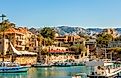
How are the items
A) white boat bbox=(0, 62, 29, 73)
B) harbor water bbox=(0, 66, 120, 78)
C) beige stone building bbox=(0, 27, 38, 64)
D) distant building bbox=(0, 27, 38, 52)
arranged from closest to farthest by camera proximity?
harbor water bbox=(0, 66, 120, 78) < white boat bbox=(0, 62, 29, 73) < beige stone building bbox=(0, 27, 38, 64) < distant building bbox=(0, 27, 38, 52)

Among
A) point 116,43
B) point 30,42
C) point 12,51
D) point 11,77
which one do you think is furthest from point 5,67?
point 116,43

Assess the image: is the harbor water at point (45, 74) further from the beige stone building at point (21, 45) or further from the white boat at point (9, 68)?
the beige stone building at point (21, 45)

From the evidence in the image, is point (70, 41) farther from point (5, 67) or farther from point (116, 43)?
point (5, 67)

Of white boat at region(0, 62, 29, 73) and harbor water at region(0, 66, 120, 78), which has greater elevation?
white boat at region(0, 62, 29, 73)

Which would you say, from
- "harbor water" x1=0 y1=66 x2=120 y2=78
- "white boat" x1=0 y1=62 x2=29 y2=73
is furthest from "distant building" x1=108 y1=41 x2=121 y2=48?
"white boat" x1=0 y1=62 x2=29 y2=73

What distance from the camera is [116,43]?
15062 centimetres

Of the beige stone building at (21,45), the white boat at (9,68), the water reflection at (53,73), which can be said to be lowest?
the water reflection at (53,73)

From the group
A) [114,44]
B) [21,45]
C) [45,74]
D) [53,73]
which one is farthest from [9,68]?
[114,44]

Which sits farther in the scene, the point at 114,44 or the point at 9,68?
the point at 114,44

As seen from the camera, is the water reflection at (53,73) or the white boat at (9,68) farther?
the white boat at (9,68)

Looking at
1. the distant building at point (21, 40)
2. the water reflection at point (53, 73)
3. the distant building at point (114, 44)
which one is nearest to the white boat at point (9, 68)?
the water reflection at point (53, 73)

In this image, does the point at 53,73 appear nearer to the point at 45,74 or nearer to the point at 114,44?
the point at 45,74

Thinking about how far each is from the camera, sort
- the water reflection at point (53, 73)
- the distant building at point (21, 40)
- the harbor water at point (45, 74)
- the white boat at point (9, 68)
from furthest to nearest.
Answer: the distant building at point (21, 40) < the white boat at point (9, 68) < the harbor water at point (45, 74) < the water reflection at point (53, 73)

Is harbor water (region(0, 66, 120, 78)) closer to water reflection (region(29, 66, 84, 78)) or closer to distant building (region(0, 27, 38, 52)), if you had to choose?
water reflection (region(29, 66, 84, 78))
